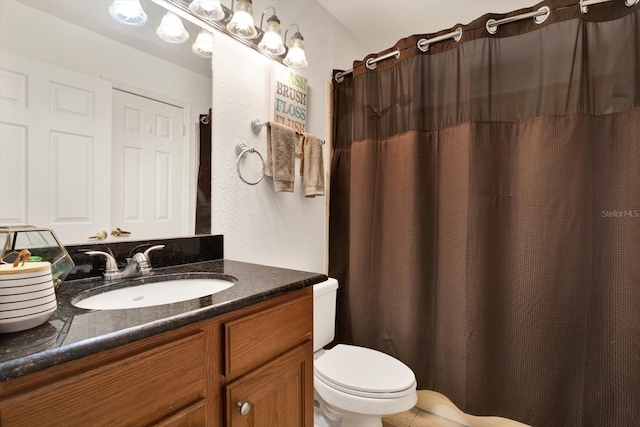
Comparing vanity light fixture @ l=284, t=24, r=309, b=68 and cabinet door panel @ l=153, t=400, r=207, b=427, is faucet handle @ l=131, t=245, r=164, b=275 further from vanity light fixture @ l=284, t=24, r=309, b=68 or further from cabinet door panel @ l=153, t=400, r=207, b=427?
vanity light fixture @ l=284, t=24, r=309, b=68

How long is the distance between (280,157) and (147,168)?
2.00 ft

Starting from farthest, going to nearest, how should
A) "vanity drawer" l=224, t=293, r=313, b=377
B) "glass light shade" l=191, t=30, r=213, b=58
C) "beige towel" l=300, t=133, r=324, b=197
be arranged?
"beige towel" l=300, t=133, r=324, b=197, "glass light shade" l=191, t=30, r=213, b=58, "vanity drawer" l=224, t=293, r=313, b=377

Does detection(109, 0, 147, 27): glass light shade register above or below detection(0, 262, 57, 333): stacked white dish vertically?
above

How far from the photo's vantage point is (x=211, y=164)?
1.38 m

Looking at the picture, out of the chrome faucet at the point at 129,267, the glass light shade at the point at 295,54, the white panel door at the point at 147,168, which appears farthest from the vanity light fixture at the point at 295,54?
the chrome faucet at the point at 129,267

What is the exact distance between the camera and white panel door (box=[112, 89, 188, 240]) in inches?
43.9

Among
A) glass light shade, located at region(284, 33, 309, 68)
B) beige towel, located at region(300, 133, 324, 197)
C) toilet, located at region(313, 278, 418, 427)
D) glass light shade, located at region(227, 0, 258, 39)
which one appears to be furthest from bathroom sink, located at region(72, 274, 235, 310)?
glass light shade, located at region(284, 33, 309, 68)

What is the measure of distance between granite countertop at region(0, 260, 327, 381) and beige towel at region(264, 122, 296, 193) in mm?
687

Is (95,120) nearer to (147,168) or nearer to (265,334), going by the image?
(147,168)

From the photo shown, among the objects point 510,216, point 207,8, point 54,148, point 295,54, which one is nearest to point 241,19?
point 207,8

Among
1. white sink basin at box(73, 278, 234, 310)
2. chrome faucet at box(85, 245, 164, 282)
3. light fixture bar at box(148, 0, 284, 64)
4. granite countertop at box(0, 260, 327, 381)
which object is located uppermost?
light fixture bar at box(148, 0, 284, 64)

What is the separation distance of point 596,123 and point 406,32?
1377 millimetres

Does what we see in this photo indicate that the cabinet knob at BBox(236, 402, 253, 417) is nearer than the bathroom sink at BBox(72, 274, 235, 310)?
Yes

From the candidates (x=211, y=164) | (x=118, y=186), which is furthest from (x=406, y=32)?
(x=118, y=186)
